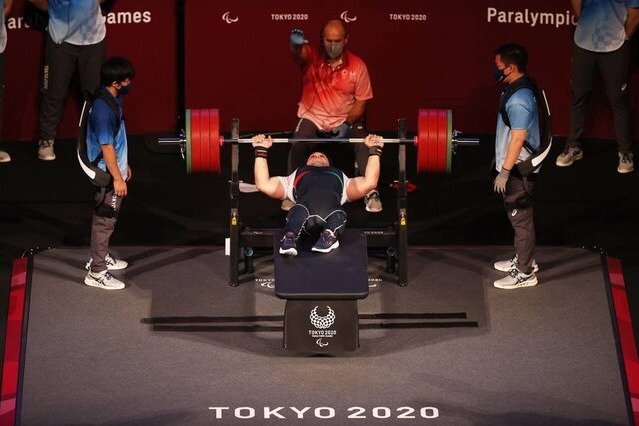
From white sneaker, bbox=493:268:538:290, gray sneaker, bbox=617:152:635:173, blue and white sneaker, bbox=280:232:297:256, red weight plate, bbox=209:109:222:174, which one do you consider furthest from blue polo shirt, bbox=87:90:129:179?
gray sneaker, bbox=617:152:635:173

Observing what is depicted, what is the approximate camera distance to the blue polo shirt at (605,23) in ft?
36.7

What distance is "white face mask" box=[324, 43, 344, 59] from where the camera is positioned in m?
10.7

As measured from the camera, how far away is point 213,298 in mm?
9570

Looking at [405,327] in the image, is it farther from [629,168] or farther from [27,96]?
[27,96]

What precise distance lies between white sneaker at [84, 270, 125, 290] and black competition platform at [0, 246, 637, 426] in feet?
0.19

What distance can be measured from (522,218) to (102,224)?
8.75 feet

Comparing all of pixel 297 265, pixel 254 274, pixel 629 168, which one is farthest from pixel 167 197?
pixel 629 168

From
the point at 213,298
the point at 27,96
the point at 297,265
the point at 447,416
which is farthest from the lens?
the point at 27,96

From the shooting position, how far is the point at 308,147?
1087cm

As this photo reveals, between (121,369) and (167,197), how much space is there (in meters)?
2.62

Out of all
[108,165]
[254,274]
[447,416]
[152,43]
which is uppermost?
[152,43]

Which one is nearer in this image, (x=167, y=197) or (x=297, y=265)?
(x=297, y=265)

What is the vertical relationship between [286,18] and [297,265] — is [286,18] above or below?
above

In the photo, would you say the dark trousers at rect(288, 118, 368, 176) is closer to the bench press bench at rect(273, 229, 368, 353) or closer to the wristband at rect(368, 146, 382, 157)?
the wristband at rect(368, 146, 382, 157)
